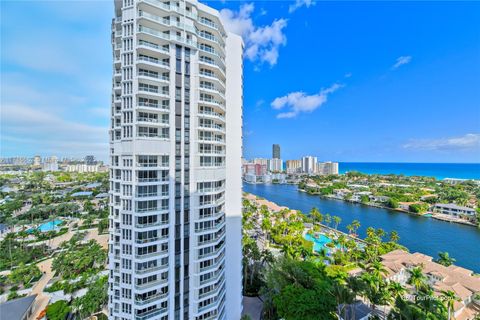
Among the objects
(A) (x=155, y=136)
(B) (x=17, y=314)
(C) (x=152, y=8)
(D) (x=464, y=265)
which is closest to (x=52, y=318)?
(B) (x=17, y=314)

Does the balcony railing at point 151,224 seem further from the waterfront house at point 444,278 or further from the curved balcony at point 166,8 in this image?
the waterfront house at point 444,278

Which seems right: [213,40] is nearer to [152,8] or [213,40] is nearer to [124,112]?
[152,8]

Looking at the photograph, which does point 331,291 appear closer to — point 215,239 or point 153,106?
point 215,239

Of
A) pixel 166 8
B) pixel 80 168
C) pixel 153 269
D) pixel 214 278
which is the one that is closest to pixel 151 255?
pixel 153 269

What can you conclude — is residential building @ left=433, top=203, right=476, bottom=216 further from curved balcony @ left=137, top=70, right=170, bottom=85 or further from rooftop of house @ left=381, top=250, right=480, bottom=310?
curved balcony @ left=137, top=70, right=170, bottom=85

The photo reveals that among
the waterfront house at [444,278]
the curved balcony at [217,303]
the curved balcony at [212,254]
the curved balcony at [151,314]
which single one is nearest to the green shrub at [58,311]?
the curved balcony at [151,314]

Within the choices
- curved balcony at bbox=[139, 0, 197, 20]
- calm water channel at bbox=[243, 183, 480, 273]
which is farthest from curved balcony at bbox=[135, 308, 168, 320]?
calm water channel at bbox=[243, 183, 480, 273]

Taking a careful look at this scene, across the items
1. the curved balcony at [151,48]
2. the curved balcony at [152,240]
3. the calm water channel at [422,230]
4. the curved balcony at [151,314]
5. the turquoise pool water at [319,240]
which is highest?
the curved balcony at [151,48]
